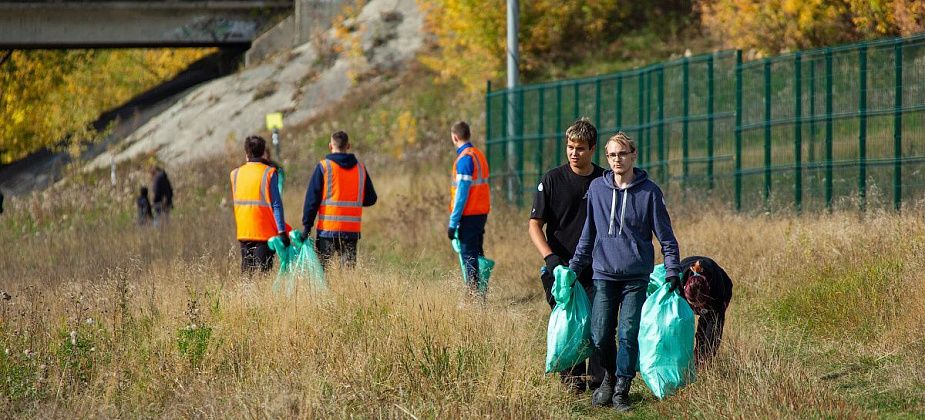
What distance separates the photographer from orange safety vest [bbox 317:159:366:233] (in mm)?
12133

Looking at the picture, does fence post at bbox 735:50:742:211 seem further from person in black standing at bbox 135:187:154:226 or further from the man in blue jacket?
person in black standing at bbox 135:187:154:226

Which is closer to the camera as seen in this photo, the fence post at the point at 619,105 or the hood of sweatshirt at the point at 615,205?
the hood of sweatshirt at the point at 615,205

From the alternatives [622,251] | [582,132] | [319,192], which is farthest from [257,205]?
[622,251]

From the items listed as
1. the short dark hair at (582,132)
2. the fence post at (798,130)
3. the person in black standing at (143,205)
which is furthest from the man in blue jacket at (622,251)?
the person in black standing at (143,205)

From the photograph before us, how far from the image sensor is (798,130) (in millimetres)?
16109

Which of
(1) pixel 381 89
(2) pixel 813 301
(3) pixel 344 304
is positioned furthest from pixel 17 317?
(1) pixel 381 89

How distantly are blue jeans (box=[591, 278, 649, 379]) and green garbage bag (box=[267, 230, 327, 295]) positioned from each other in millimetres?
3076

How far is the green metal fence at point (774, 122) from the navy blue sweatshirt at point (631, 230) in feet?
22.3

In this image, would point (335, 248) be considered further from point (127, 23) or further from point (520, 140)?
point (127, 23)

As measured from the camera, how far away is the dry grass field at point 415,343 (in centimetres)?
751

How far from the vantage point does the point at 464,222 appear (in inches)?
492

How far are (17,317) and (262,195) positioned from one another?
9.30ft

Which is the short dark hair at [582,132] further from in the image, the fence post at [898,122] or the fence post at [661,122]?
the fence post at [661,122]

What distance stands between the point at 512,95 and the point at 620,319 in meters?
15.2
